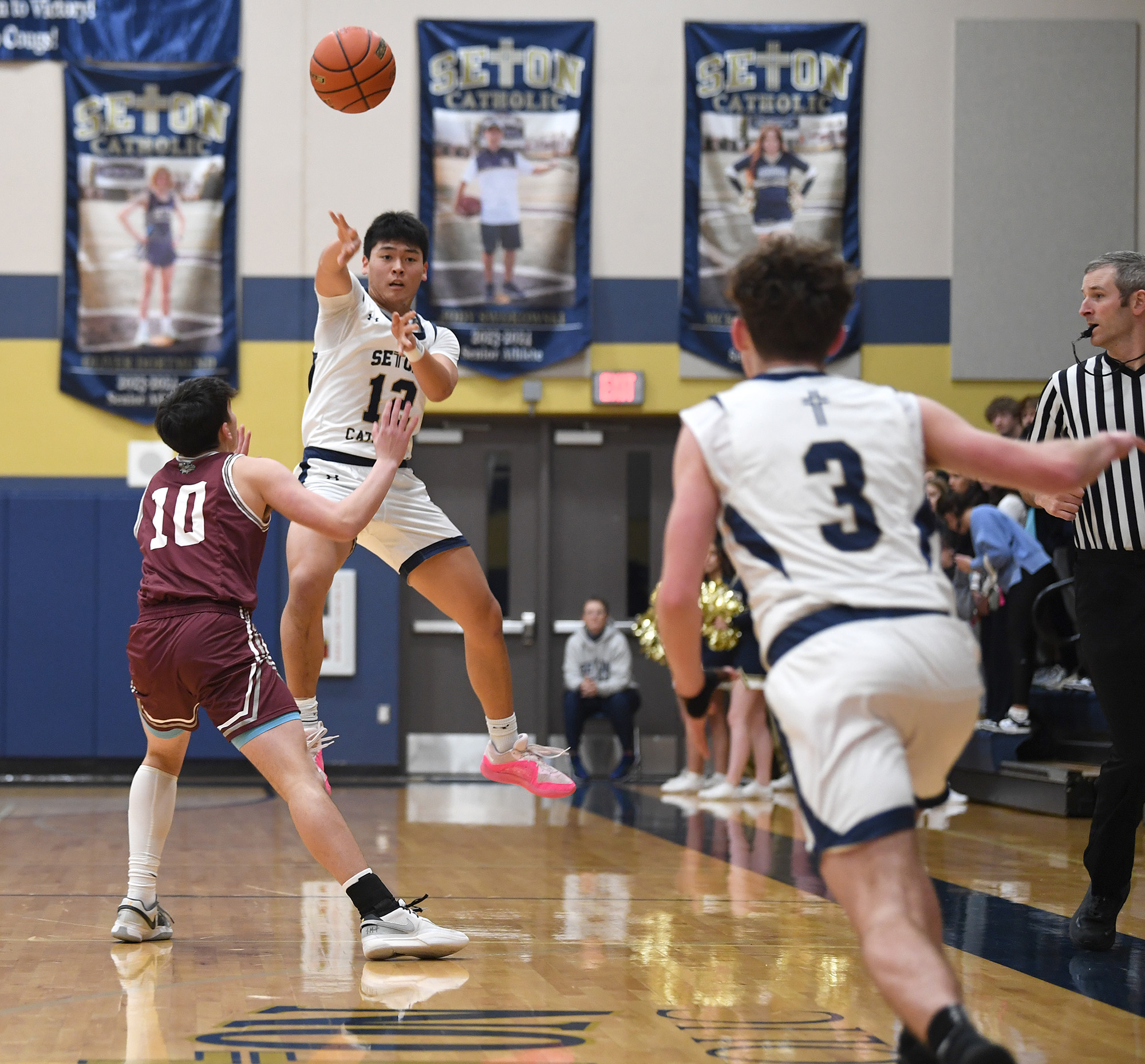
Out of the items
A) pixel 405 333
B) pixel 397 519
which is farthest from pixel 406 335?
pixel 397 519

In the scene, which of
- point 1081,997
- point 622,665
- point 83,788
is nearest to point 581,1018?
point 1081,997

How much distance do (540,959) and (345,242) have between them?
2.31 meters

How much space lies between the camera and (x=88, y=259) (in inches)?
459

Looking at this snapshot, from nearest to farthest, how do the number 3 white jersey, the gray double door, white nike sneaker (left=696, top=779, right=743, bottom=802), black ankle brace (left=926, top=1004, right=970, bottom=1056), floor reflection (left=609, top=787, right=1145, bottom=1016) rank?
1. black ankle brace (left=926, top=1004, right=970, bottom=1056)
2. the number 3 white jersey
3. floor reflection (left=609, top=787, right=1145, bottom=1016)
4. white nike sneaker (left=696, top=779, right=743, bottom=802)
5. the gray double door

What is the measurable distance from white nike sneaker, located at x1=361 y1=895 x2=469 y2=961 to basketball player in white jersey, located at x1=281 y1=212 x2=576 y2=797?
80cm

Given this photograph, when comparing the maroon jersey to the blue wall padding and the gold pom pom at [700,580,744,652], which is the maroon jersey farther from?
the blue wall padding

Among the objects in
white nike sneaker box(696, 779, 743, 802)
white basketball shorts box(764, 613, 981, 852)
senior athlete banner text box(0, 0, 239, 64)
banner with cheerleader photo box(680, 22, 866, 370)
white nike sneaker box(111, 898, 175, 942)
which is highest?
senior athlete banner text box(0, 0, 239, 64)

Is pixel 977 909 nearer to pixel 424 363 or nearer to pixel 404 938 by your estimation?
pixel 404 938

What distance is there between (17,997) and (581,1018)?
59.5 inches

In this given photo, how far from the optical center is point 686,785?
405 inches

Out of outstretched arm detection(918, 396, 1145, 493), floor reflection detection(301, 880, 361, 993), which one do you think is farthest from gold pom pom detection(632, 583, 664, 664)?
outstretched arm detection(918, 396, 1145, 493)

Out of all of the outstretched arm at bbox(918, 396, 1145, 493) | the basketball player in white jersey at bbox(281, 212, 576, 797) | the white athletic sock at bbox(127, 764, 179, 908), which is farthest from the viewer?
the basketball player in white jersey at bbox(281, 212, 576, 797)

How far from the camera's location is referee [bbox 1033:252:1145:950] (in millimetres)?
4230

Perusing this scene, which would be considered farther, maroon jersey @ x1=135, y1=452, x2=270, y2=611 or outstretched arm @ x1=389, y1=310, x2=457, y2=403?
outstretched arm @ x1=389, y1=310, x2=457, y2=403
